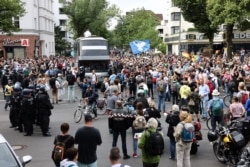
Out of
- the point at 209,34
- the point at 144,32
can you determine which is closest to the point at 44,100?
the point at 209,34

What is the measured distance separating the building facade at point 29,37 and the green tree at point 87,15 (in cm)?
1321

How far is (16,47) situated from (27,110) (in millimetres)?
41414

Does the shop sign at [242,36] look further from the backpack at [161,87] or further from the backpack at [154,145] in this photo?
the backpack at [154,145]

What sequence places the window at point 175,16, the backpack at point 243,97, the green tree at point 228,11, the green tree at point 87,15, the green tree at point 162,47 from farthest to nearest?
the green tree at point 162,47 → the window at point 175,16 → the green tree at point 87,15 → the green tree at point 228,11 → the backpack at point 243,97

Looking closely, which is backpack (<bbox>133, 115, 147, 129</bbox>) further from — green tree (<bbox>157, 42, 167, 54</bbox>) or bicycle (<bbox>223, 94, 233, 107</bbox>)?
green tree (<bbox>157, 42, 167, 54</bbox>)

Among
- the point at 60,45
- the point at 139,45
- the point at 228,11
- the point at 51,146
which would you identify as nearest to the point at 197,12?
the point at 228,11

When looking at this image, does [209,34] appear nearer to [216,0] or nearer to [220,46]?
[216,0]

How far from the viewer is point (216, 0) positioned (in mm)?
40625

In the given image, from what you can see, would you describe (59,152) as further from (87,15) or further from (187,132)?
(87,15)

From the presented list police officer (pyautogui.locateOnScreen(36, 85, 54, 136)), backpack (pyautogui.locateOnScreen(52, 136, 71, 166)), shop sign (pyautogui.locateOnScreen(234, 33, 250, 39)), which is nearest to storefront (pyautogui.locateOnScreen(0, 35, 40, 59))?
shop sign (pyautogui.locateOnScreen(234, 33, 250, 39))

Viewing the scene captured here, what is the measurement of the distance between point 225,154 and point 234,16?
98.3ft

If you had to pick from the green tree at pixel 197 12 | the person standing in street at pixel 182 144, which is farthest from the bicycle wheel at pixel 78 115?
the green tree at pixel 197 12

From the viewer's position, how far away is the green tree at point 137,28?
3378 inches

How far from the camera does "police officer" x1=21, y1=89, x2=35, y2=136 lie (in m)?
15.0
